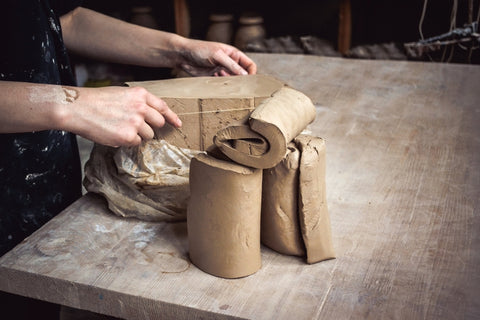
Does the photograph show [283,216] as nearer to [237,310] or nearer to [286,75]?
[237,310]

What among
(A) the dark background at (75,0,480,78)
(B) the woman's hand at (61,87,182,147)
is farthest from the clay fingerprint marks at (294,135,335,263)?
(A) the dark background at (75,0,480,78)

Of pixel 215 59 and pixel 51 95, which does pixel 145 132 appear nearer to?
pixel 51 95

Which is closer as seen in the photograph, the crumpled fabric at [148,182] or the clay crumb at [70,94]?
the clay crumb at [70,94]

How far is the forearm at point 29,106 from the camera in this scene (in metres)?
1.02

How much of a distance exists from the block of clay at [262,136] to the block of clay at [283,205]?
2.3 inches

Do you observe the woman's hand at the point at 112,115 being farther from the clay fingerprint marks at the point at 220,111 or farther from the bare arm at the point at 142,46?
the bare arm at the point at 142,46

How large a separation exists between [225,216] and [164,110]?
0.31m

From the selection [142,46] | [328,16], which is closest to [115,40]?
[142,46]

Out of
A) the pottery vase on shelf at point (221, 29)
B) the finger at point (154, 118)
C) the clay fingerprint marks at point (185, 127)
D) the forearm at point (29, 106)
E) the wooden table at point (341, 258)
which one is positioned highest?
the forearm at point (29, 106)

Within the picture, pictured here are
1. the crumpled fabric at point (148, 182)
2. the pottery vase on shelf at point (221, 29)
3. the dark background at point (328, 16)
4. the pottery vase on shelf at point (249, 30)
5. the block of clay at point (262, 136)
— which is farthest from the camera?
the pottery vase on shelf at point (221, 29)

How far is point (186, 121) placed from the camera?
3.95 ft

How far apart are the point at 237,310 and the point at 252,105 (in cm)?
50

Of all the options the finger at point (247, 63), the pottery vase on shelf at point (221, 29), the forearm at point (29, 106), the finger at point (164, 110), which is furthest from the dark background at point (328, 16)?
the forearm at point (29, 106)

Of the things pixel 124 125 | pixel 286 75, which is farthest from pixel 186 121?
pixel 286 75
